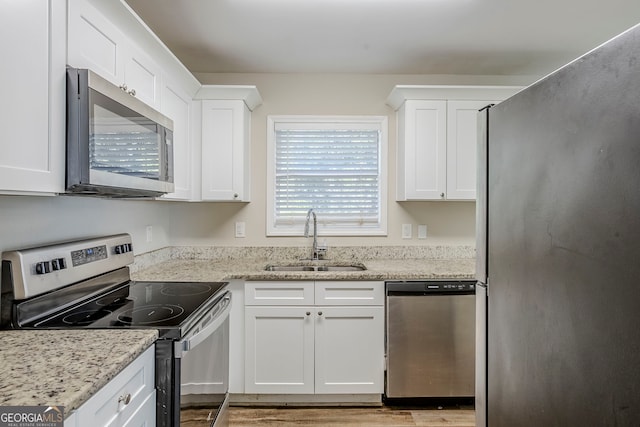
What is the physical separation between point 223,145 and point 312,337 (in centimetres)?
146

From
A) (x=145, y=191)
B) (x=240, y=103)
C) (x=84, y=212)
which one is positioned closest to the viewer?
(x=145, y=191)

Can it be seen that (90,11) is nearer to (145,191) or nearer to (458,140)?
(145,191)

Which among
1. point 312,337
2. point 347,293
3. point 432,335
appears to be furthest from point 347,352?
point 432,335

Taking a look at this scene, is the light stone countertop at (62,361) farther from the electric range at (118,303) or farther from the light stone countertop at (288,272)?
the light stone countertop at (288,272)

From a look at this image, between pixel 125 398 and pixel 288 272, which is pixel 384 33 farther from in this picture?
pixel 125 398

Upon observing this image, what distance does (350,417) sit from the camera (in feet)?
7.32

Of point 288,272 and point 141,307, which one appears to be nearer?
point 141,307

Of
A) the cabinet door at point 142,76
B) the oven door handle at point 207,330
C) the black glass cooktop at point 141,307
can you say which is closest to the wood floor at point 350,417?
the oven door handle at point 207,330

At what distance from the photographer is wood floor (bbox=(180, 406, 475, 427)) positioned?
2.16 meters

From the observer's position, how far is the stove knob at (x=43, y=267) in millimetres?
1308

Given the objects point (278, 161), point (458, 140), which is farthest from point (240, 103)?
point (458, 140)

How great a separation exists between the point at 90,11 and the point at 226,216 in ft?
5.77

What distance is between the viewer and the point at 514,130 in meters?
0.97

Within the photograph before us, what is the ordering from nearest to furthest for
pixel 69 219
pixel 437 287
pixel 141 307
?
pixel 141 307 → pixel 69 219 → pixel 437 287
